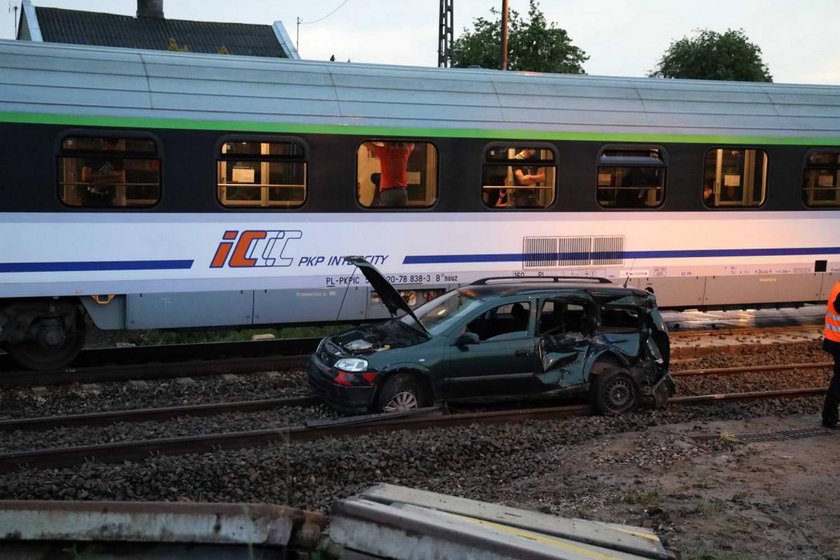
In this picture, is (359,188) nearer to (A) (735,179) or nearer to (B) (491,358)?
(B) (491,358)

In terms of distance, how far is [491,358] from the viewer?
959cm

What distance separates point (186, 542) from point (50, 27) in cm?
3291

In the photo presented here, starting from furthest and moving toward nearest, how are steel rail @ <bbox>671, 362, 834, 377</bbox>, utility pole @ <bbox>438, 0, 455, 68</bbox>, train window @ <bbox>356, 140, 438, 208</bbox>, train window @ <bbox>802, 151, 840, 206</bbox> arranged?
1. utility pole @ <bbox>438, 0, 455, 68</bbox>
2. train window @ <bbox>802, 151, 840, 206</bbox>
3. train window @ <bbox>356, 140, 438, 208</bbox>
4. steel rail @ <bbox>671, 362, 834, 377</bbox>

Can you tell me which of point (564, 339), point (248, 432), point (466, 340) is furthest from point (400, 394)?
point (564, 339)

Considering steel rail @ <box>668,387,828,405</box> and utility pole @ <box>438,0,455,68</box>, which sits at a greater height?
utility pole @ <box>438,0,455,68</box>

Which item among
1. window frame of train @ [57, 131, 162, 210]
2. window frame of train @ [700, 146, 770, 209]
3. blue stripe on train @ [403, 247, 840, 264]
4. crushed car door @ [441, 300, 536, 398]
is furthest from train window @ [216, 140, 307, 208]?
window frame of train @ [700, 146, 770, 209]

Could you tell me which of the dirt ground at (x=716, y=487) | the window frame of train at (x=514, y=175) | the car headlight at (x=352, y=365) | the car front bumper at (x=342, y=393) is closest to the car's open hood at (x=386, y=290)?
the car headlight at (x=352, y=365)

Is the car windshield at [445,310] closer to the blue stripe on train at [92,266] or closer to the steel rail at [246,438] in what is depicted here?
the steel rail at [246,438]

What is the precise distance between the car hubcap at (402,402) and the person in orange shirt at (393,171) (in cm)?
380

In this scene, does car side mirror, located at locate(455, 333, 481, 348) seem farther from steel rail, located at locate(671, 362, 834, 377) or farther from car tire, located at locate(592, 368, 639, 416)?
steel rail, located at locate(671, 362, 834, 377)

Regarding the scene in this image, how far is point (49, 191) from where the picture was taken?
10.9 meters

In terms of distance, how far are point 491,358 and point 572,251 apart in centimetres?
440

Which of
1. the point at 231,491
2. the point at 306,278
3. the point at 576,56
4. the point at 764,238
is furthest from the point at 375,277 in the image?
the point at 576,56

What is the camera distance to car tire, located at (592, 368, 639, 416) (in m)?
9.85
